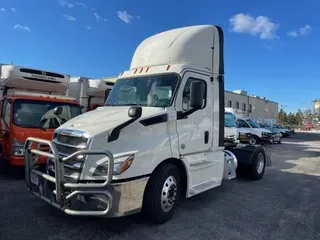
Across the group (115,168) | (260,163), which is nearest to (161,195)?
(115,168)

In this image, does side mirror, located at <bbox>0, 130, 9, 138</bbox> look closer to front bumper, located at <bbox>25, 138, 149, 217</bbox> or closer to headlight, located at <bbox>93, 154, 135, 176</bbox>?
front bumper, located at <bbox>25, 138, 149, 217</bbox>

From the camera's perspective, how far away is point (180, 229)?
416 centimetres

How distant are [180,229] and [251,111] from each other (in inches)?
1664

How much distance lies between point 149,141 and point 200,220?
1720mm

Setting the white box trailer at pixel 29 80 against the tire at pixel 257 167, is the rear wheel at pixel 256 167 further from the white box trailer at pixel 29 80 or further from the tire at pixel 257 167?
the white box trailer at pixel 29 80

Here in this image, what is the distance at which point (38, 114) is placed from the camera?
7414mm

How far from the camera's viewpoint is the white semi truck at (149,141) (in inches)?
141

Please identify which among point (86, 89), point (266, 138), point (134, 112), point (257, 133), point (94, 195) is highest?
point (86, 89)

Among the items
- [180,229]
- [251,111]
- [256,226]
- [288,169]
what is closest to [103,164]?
[180,229]

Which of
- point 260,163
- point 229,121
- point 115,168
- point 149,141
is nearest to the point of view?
point 115,168

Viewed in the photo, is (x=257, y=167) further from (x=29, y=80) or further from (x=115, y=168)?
(x=29, y=80)

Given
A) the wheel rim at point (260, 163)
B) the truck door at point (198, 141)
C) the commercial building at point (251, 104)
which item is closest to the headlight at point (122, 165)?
the truck door at point (198, 141)

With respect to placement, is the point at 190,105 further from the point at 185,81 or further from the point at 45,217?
the point at 45,217

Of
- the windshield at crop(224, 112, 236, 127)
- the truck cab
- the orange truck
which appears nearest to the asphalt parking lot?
the orange truck
